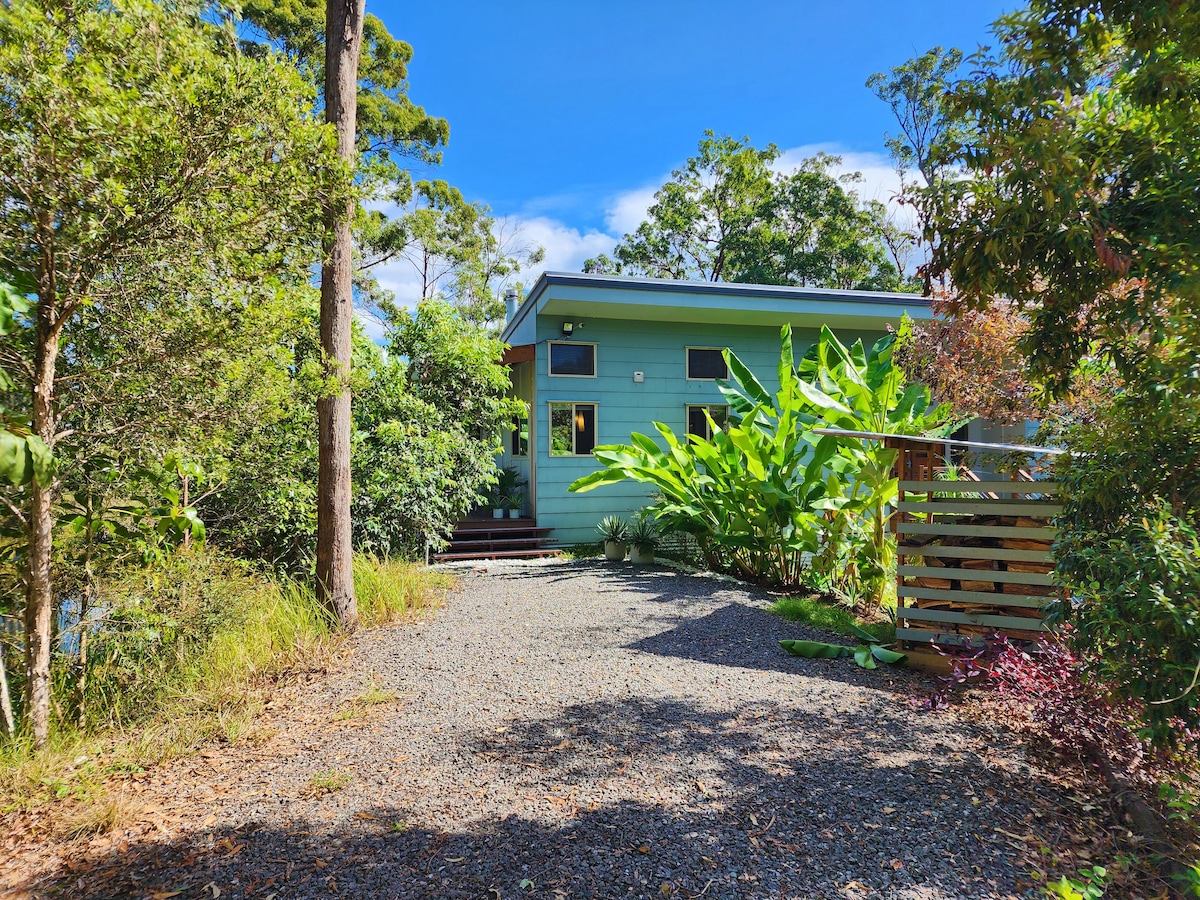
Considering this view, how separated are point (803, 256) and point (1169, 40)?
77.0ft

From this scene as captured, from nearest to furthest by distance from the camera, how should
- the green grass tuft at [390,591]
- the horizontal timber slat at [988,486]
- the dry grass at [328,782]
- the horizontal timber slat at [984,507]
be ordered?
the dry grass at [328,782], the horizontal timber slat at [988,486], the horizontal timber slat at [984,507], the green grass tuft at [390,591]

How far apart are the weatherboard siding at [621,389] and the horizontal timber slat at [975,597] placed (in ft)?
23.2

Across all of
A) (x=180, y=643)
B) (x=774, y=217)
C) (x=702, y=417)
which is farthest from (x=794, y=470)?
(x=774, y=217)

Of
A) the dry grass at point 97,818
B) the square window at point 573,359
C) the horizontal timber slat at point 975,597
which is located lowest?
the dry grass at point 97,818

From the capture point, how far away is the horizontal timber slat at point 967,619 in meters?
4.67

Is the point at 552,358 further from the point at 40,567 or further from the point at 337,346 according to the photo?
the point at 40,567

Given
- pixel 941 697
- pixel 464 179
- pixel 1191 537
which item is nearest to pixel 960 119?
pixel 1191 537

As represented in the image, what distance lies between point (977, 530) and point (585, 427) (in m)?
7.84

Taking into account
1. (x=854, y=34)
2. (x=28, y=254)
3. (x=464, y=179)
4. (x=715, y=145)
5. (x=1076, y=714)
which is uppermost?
(x=715, y=145)

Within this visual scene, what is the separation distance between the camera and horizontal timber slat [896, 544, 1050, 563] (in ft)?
15.2

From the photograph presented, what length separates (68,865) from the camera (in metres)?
2.54

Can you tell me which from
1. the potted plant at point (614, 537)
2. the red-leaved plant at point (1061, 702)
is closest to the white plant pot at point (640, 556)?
the potted plant at point (614, 537)

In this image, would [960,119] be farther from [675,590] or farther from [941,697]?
[675,590]

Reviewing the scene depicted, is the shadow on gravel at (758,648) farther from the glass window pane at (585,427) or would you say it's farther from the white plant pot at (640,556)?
the glass window pane at (585,427)
